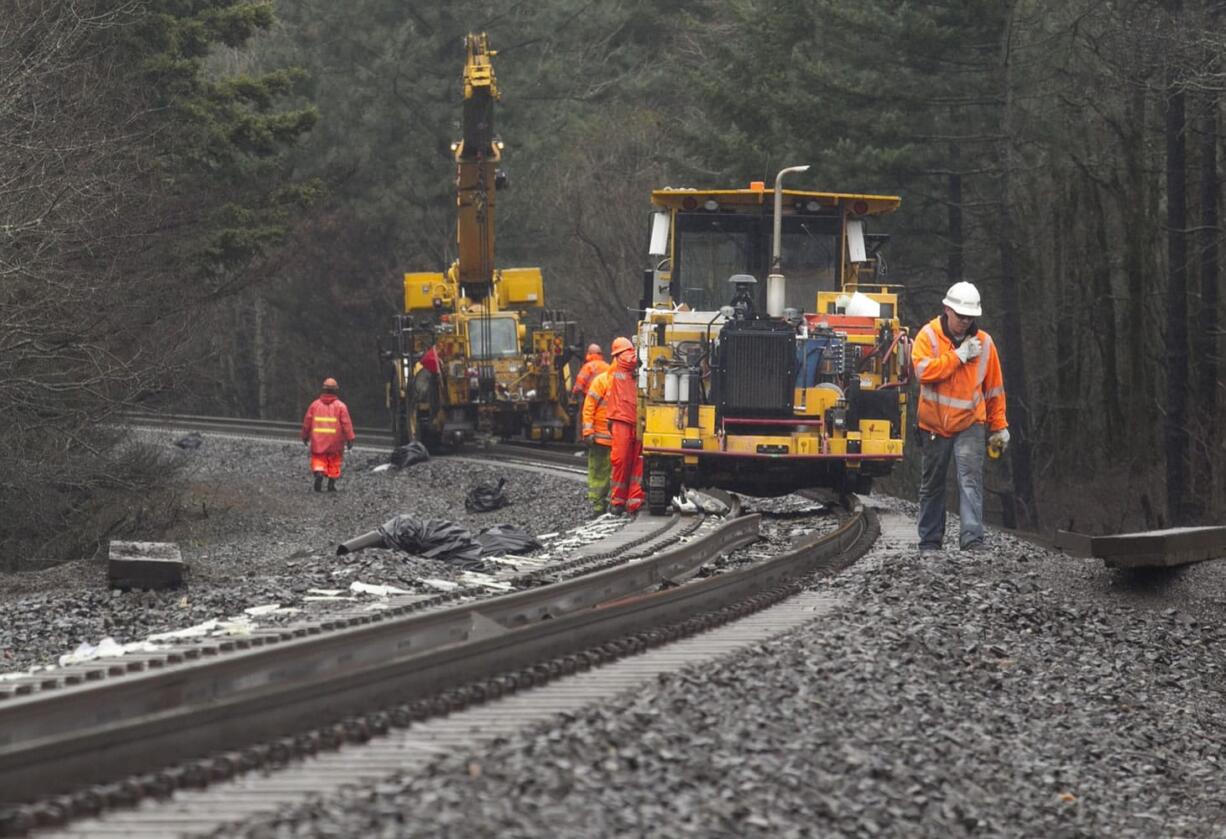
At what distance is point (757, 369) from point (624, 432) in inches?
70.4

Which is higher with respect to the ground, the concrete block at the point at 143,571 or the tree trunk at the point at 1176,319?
the tree trunk at the point at 1176,319

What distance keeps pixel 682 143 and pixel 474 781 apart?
36540mm

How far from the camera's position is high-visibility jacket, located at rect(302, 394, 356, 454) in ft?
93.9

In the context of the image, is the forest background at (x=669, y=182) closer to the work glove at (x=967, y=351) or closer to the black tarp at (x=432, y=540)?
the black tarp at (x=432, y=540)

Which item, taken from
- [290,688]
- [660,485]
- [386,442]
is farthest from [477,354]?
[290,688]

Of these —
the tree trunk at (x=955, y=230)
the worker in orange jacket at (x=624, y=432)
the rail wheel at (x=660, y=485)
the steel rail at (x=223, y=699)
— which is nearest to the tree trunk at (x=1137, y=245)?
the tree trunk at (x=955, y=230)

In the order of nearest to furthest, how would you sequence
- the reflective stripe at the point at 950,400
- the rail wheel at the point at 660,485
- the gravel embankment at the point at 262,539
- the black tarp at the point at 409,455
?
the gravel embankment at the point at 262,539
the reflective stripe at the point at 950,400
the rail wheel at the point at 660,485
the black tarp at the point at 409,455

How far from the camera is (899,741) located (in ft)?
23.9

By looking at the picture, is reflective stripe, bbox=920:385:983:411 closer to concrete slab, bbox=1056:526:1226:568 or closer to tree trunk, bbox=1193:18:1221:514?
concrete slab, bbox=1056:526:1226:568

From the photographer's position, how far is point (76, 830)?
5.02m

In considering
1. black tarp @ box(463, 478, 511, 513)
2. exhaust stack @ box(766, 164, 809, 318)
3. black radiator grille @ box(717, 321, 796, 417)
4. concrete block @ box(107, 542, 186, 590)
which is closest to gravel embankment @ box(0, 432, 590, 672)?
concrete block @ box(107, 542, 186, 590)

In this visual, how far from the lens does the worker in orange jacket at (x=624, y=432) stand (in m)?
18.3

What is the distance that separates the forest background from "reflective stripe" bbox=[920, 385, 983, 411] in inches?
384

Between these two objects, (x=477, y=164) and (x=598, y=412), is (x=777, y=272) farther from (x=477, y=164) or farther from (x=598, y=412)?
(x=477, y=164)
